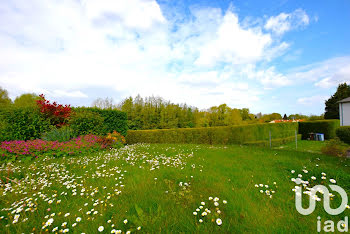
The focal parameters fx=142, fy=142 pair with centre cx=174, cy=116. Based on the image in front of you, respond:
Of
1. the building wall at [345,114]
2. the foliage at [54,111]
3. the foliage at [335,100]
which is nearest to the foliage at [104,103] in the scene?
the foliage at [54,111]

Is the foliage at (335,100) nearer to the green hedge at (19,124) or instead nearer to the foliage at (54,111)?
the foliage at (54,111)

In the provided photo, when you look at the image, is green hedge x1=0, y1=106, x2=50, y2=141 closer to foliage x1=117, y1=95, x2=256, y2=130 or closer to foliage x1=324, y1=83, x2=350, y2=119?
foliage x1=117, y1=95, x2=256, y2=130

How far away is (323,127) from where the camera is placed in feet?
51.2

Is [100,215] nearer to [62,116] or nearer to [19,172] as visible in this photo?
[19,172]

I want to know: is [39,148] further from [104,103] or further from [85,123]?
[104,103]

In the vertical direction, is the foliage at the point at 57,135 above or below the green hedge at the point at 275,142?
above

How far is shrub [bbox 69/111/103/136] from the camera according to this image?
758cm

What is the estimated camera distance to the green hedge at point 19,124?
662cm

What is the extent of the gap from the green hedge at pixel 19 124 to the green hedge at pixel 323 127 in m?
24.2

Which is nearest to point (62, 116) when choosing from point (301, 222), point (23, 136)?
point (23, 136)

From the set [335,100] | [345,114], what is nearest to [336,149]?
[345,114]

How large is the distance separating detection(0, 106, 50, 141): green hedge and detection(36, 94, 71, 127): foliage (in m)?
0.48

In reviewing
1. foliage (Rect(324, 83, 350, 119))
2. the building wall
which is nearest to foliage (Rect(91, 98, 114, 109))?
the building wall

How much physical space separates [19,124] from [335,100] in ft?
154
